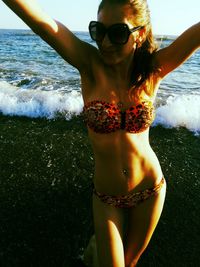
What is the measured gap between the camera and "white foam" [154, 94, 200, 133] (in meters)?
6.37

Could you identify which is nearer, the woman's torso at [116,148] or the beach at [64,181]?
the woman's torso at [116,148]

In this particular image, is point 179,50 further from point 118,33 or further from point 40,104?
point 40,104

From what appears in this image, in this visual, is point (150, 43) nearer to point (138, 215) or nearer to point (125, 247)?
point (138, 215)

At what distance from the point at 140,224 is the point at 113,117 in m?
0.91

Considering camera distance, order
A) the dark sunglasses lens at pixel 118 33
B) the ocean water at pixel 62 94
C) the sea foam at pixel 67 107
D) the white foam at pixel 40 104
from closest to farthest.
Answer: the dark sunglasses lens at pixel 118 33 < the sea foam at pixel 67 107 < the ocean water at pixel 62 94 < the white foam at pixel 40 104

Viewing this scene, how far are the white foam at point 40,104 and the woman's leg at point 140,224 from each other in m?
4.25

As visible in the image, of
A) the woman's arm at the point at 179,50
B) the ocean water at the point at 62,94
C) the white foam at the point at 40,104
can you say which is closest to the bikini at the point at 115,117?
the woman's arm at the point at 179,50

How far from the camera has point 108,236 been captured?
2539mm

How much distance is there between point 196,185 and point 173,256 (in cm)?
131

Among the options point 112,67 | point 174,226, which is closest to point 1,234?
point 174,226

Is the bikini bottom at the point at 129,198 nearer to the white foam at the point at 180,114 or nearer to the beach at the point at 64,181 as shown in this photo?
the beach at the point at 64,181

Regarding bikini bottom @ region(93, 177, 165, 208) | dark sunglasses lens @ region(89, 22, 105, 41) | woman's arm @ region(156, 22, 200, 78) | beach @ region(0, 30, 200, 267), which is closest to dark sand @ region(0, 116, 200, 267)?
beach @ region(0, 30, 200, 267)

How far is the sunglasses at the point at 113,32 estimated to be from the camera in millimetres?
2418

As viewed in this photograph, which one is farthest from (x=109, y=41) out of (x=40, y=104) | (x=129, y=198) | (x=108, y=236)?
(x=40, y=104)
